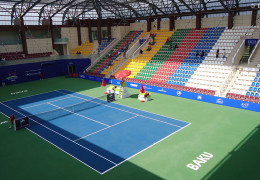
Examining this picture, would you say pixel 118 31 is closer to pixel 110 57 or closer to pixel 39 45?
pixel 110 57

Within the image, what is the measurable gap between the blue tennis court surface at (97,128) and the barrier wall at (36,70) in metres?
12.7

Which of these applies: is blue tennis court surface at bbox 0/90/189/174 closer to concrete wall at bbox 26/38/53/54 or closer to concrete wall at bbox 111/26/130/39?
concrete wall at bbox 26/38/53/54

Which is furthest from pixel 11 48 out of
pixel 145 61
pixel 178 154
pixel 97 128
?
pixel 178 154

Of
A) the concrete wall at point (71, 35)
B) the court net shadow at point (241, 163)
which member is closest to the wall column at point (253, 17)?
the court net shadow at point (241, 163)

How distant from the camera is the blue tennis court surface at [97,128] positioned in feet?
51.2

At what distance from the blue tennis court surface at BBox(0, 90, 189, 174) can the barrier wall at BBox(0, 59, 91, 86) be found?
1269cm

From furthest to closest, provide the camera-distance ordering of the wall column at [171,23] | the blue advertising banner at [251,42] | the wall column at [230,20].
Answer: the wall column at [171,23]
the wall column at [230,20]
the blue advertising banner at [251,42]

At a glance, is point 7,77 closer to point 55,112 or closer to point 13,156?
point 55,112

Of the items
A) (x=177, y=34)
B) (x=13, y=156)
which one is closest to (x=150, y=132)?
(x=13, y=156)

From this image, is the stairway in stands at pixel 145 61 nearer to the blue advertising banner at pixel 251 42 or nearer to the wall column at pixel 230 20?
the wall column at pixel 230 20

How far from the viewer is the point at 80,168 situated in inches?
549

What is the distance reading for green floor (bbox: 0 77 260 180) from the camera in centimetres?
1323

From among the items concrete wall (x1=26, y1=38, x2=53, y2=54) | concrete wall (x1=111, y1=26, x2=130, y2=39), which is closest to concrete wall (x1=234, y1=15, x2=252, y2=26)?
concrete wall (x1=111, y1=26, x2=130, y2=39)

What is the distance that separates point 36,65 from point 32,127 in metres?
24.1
